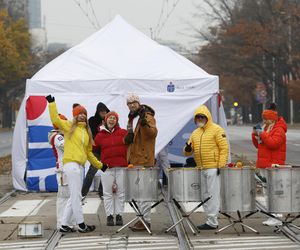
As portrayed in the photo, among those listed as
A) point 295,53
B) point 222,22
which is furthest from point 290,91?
point 222,22

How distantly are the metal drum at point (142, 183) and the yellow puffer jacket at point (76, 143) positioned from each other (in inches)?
21.6

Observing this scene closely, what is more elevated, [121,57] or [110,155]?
[121,57]

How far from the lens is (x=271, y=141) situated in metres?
11.3

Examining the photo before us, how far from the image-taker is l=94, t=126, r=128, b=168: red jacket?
11.8 meters

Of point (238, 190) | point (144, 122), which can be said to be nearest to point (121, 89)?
point (144, 122)

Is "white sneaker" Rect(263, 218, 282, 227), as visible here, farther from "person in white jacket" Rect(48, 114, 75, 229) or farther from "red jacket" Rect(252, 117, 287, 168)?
"person in white jacket" Rect(48, 114, 75, 229)

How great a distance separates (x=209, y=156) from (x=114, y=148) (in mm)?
1600

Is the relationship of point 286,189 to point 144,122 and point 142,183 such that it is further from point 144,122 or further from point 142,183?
point 144,122

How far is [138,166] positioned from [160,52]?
8035 millimetres

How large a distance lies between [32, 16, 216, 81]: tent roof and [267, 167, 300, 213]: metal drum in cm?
717

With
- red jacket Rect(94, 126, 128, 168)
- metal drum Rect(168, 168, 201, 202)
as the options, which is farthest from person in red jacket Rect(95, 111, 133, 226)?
metal drum Rect(168, 168, 201, 202)

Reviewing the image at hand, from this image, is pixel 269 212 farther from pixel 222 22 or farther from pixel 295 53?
pixel 222 22

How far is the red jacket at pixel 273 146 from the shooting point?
1133 cm

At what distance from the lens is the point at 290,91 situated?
6906cm
